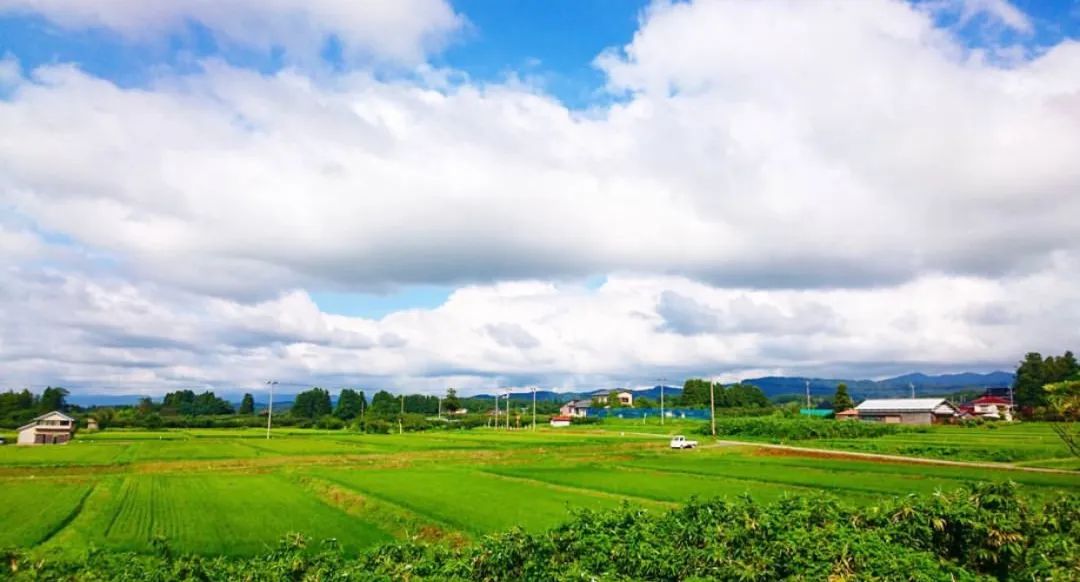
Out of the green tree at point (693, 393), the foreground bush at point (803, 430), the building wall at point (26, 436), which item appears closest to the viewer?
the building wall at point (26, 436)

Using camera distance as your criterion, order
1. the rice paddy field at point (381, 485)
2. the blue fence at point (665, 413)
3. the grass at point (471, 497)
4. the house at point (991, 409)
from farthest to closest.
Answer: the blue fence at point (665, 413) → the house at point (991, 409) → the grass at point (471, 497) → the rice paddy field at point (381, 485)

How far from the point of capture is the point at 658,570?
904 centimetres

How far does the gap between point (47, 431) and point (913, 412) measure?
403 feet

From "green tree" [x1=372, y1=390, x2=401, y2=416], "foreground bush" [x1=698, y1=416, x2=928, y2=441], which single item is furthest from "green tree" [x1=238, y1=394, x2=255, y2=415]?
"foreground bush" [x1=698, y1=416, x2=928, y2=441]

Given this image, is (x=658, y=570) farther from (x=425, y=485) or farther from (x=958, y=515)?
(x=425, y=485)

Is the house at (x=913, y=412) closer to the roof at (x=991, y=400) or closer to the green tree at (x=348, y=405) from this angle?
the roof at (x=991, y=400)

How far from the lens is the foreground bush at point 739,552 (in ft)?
28.5

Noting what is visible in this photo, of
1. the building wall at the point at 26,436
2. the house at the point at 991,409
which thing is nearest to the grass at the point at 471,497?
the building wall at the point at 26,436

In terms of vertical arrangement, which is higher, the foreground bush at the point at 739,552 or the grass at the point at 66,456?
the foreground bush at the point at 739,552

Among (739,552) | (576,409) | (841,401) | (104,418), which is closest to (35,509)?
(739,552)

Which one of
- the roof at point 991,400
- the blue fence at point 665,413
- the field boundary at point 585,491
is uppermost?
the roof at point 991,400

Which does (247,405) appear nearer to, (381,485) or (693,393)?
(693,393)

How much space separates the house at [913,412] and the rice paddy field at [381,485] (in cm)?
4248

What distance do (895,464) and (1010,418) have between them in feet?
281
